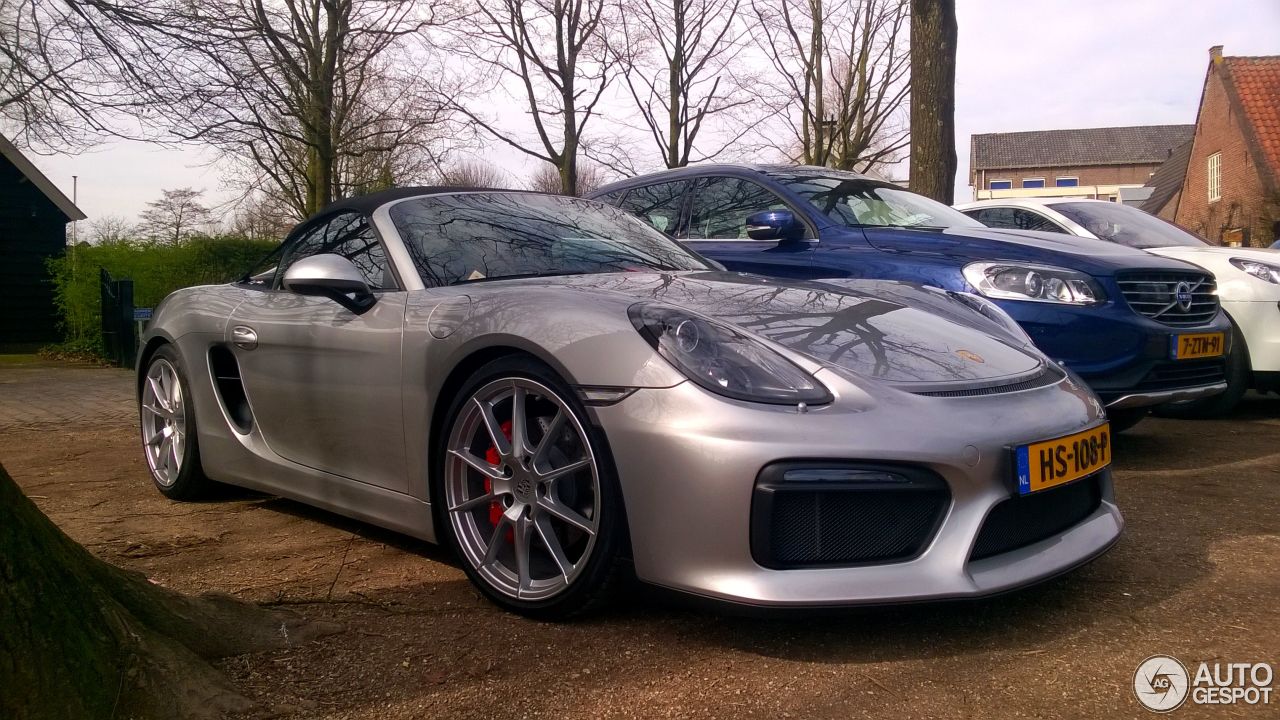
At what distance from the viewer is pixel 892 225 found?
17.5 ft

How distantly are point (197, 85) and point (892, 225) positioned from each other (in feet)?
19.5

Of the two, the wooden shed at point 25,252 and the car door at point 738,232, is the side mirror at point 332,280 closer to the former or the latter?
the car door at point 738,232

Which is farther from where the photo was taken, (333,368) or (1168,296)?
(1168,296)

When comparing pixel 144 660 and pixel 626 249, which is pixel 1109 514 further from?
pixel 144 660

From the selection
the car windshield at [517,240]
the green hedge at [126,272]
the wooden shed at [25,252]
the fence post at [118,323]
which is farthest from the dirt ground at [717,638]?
the wooden shed at [25,252]

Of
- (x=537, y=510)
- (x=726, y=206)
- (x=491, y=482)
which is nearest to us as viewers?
(x=537, y=510)

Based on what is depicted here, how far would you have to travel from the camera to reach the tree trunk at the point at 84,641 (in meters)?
1.72

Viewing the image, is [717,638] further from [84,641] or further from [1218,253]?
[1218,253]

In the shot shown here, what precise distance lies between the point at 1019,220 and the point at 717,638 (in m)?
5.56

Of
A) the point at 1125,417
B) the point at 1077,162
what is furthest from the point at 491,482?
the point at 1077,162

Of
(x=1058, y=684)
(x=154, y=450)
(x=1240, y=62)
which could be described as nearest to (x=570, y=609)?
(x=1058, y=684)

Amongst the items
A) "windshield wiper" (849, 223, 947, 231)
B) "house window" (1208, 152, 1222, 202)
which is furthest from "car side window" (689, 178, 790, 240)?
"house window" (1208, 152, 1222, 202)

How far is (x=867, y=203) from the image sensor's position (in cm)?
550

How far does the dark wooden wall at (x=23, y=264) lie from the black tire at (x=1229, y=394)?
19.3 m
